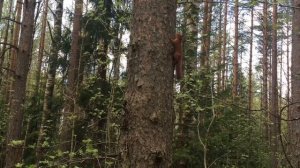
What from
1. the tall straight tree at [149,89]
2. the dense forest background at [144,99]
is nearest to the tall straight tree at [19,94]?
the dense forest background at [144,99]

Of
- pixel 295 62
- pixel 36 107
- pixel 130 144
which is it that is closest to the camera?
pixel 130 144

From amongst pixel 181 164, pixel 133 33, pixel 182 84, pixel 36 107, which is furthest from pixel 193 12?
pixel 36 107

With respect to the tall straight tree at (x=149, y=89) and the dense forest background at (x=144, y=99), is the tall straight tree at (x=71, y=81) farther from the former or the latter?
the tall straight tree at (x=149, y=89)

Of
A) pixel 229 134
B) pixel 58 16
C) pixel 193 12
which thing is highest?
pixel 58 16

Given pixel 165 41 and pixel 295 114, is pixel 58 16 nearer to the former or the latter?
pixel 295 114

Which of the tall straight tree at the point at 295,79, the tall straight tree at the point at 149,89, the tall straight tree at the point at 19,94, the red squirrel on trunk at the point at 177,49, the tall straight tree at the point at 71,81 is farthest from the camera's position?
the tall straight tree at the point at 71,81

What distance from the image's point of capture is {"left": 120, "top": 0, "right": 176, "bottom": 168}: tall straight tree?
276 cm

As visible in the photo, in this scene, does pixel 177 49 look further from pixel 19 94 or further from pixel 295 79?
pixel 295 79

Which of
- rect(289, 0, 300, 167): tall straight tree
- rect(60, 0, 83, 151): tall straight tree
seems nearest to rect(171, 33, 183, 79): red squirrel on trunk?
rect(289, 0, 300, 167): tall straight tree

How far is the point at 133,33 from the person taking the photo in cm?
304

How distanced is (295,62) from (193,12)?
3.08 metres

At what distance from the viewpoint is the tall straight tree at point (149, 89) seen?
276cm

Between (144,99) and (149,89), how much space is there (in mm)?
87

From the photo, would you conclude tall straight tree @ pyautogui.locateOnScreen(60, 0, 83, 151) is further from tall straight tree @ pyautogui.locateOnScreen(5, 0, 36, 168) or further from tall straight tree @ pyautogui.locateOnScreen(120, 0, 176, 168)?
tall straight tree @ pyautogui.locateOnScreen(120, 0, 176, 168)
